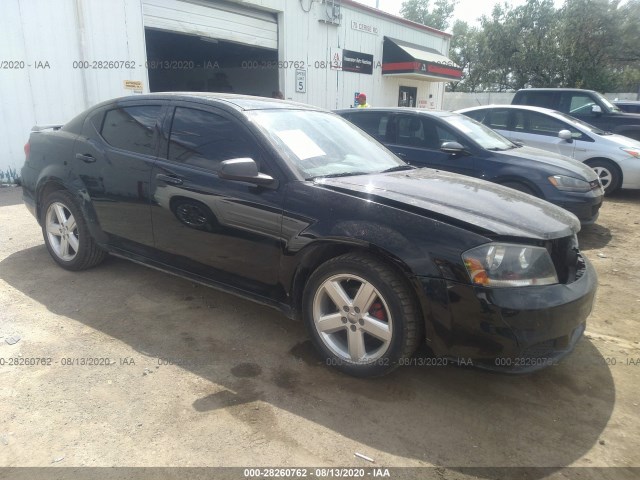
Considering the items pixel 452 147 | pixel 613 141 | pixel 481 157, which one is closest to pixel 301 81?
pixel 613 141

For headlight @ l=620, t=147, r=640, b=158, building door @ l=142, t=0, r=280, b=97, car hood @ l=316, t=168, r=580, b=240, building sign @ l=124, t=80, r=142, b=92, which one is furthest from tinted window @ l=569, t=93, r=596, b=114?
building sign @ l=124, t=80, r=142, b=92

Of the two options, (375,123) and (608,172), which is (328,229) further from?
(608,172)

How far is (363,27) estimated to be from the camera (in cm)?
1493

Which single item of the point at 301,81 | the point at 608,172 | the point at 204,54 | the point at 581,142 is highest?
the point at 204,54

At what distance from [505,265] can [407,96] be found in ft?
55.2

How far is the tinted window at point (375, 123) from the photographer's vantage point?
6516 millimetres

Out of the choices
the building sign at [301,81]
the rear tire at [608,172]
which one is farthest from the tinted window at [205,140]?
the building sign at [301,81]

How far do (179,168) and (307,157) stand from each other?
0.95m

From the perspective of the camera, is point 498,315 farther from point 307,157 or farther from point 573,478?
point 307,157

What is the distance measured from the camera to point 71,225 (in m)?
4.13

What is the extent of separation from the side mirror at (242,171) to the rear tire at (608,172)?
7305mm

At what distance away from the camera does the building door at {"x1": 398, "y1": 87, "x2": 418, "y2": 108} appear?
57.9 ft

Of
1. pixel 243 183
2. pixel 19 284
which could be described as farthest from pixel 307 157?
pixel 19 284

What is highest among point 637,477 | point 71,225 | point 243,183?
point 243,183
